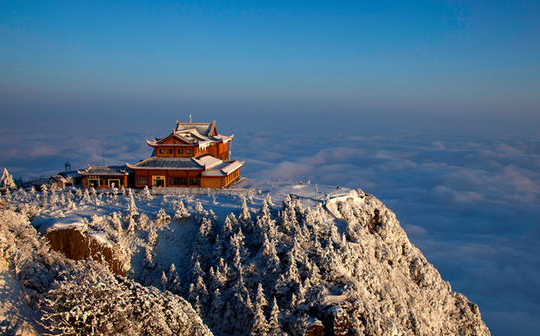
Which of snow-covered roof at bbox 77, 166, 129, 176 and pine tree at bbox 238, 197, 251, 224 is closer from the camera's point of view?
pine tree at bbox 238, 197, 251, 224

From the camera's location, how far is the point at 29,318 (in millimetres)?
22641

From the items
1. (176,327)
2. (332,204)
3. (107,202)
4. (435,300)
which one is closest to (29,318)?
(176,327)

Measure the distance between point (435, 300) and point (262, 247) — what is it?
20066 mm

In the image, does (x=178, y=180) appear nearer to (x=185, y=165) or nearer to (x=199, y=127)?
(x=185, y=165)

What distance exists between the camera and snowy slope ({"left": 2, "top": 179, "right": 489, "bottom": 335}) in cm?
2970

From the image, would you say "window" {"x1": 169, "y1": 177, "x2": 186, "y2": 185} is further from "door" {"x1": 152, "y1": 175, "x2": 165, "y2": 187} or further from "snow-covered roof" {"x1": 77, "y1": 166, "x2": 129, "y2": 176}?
"snow-covered roof" {"x1": 77, "y1": 166, "x2": 129, "y2": 176}

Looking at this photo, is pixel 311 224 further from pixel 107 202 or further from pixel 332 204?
pixel 107 202

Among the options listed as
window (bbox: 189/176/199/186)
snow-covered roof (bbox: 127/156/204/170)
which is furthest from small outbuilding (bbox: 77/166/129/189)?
window (bbox: 189/176/199/186)

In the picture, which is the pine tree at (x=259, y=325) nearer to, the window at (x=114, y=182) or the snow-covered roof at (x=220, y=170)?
the snow-covered roof at (x=220, y=170)

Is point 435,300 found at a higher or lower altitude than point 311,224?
lower

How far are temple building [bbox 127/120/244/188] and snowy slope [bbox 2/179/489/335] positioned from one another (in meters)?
2.32

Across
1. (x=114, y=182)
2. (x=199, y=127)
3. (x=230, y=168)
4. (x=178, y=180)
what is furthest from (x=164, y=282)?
(x=199, y=127)

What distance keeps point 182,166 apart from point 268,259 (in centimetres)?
2059

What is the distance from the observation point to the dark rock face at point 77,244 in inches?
1257
